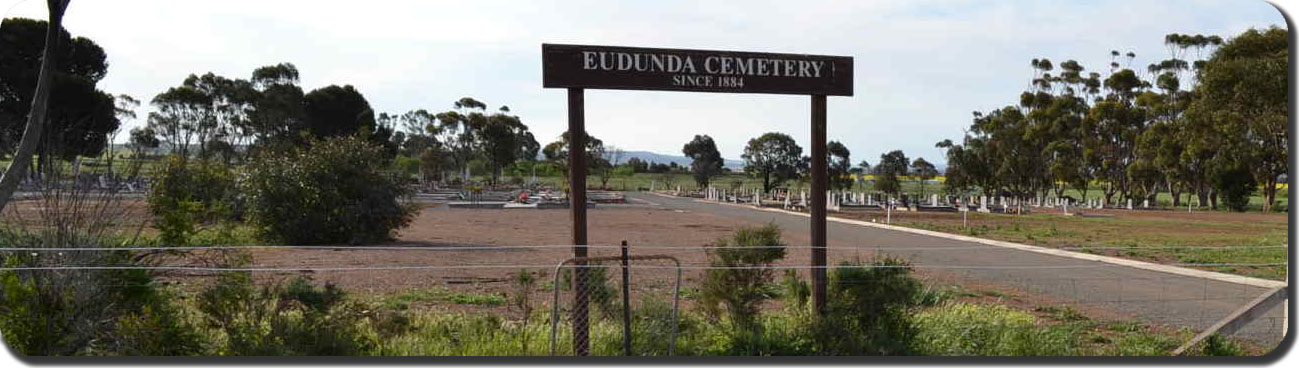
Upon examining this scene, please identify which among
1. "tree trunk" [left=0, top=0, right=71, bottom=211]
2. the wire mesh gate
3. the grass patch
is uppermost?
"tree trunk" [left=0, top=0, right=71, bottom=211]

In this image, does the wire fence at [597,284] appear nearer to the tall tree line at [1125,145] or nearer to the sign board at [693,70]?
the sign board at [693,70]

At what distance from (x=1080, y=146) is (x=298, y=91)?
54.3 metres

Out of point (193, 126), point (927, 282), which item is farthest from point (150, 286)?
point (193, 126)

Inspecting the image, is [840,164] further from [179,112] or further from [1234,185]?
[179,112]

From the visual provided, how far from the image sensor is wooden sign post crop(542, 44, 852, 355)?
20.7 feet

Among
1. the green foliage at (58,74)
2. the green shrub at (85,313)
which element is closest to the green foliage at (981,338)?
the green shrub at (85,313)

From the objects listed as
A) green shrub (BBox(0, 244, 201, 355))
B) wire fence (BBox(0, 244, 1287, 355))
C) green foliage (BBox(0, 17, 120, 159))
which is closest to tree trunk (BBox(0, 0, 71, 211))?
wire fence (BBox(0, 244, 1287, 355))

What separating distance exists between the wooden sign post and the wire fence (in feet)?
0.78

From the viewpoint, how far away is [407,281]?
35.1 ft

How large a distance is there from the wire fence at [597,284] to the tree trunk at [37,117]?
3.98ft

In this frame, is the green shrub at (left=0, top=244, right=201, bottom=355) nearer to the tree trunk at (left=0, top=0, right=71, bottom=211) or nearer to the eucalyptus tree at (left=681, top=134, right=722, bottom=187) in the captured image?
the tree trunk at (left=0, top=0, right=71, bottom=211)

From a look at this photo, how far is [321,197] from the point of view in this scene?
16.6 m

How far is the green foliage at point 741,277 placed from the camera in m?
6.78

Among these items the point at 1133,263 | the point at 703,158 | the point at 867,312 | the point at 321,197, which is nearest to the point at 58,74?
the point at 321,197
